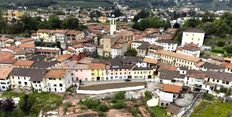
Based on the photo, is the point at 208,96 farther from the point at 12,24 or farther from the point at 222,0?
the point at 222,0

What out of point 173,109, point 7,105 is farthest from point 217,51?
point 7,105

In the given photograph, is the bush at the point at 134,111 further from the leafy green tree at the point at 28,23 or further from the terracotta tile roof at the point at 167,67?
the leafy green tree at the point at 28,23

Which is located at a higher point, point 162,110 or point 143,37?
point 143,37

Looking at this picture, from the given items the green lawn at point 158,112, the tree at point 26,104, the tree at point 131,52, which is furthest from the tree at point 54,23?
the green lawn at point 158,112

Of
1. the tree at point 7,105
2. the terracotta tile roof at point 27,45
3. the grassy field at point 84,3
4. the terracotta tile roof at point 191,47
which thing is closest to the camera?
the tree at point 7,105

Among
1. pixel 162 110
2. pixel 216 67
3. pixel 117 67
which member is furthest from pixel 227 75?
pixel 117 67
